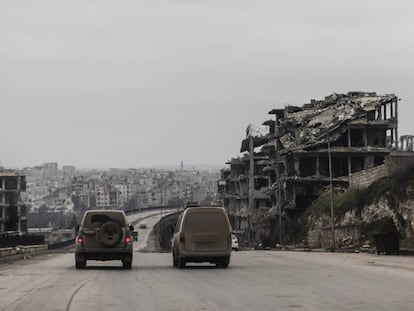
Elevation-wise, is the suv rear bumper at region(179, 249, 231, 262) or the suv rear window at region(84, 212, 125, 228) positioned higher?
the suv rear window at region(84, 212, 125, 228)

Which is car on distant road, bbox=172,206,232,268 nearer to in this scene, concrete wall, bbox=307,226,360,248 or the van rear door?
the van rear door

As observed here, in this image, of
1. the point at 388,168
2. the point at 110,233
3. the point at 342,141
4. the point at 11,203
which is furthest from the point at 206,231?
the point at 11,203

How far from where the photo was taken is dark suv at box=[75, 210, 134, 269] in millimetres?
30484

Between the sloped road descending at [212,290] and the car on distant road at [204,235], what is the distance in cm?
204

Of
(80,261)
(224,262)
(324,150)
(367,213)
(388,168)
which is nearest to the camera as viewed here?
(80,261)

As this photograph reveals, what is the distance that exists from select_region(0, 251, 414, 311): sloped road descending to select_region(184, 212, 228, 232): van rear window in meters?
2.26

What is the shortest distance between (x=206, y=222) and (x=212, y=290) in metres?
10.7

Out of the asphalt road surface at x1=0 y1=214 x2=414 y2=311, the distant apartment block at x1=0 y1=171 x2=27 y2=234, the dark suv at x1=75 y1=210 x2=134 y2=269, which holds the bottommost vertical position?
the asphalt road surface at x1=0 y1=214 x2=414 y2=311

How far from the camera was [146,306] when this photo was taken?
1644cm

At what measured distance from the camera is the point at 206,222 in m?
31.1

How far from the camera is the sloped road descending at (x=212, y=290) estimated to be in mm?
16594

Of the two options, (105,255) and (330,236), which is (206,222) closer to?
(105,255)

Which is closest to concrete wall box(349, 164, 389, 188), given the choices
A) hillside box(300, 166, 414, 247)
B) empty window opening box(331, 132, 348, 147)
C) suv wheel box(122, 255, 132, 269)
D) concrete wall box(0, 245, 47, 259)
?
hillside box(300, 166, 414, 247)

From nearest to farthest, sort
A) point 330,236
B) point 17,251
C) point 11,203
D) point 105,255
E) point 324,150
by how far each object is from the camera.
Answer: point 105,255 < point 17,251 < point 330,236 < point 324,150 < point 11,203
